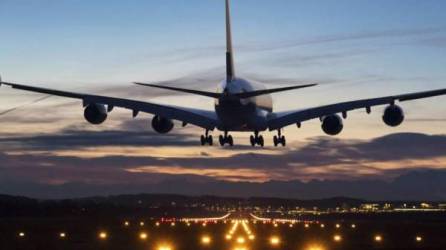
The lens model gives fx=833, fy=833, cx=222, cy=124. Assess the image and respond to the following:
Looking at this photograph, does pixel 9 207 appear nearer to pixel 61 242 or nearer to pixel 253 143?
pixel 253 143

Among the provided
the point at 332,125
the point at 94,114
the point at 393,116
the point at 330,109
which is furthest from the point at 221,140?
the point at 393,116

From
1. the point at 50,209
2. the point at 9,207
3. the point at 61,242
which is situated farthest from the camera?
the point at 50,209

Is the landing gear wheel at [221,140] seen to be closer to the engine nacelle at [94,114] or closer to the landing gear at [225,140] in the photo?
the landing gear at [225,140]

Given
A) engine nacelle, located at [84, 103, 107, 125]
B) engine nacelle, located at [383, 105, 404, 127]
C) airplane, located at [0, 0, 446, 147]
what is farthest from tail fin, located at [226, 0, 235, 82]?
engine nacelle, located at [383, 105, 404, 127]

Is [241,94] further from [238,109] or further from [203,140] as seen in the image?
[203,140]

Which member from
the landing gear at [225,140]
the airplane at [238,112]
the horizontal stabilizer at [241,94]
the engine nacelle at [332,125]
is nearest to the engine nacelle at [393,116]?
the airplane at [238,112]

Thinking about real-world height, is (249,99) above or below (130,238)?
above

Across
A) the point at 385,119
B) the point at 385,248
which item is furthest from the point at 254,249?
the point at 385,119
